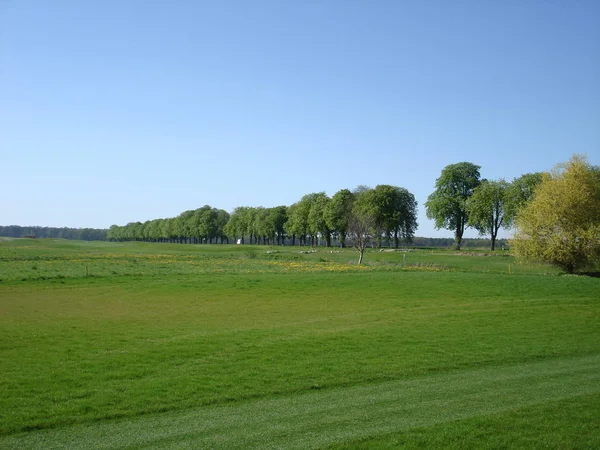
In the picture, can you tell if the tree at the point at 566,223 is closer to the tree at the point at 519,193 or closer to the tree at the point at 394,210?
the tree at the point at 519,193

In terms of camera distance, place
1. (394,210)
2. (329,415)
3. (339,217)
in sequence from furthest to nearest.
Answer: (339,217) < (394,210) < (329,415)

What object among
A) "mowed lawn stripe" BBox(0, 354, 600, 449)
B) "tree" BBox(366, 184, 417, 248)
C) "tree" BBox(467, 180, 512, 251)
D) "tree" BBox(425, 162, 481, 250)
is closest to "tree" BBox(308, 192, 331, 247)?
"tree" BBox(366, 184, 417, 248)

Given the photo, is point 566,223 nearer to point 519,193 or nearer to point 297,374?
point 519,193

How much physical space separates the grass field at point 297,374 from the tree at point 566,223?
23.7 metres

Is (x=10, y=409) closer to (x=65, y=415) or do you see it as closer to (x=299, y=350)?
(x=65, y=415)

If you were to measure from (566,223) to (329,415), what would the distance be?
159 feet

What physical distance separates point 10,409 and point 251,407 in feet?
15.7

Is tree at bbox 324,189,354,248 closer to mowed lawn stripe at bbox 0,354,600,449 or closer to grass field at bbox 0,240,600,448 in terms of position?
grass field at bbox 0,240,600,448

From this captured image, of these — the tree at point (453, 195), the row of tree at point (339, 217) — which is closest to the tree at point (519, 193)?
the tree at point (453, 195)

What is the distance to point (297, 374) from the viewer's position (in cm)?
1370

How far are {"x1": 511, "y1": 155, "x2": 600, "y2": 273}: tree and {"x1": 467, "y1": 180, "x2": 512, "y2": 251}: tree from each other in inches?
1194

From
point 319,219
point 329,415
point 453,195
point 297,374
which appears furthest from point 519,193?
point 329,415

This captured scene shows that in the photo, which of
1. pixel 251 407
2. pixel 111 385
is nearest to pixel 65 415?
pixel 111 385

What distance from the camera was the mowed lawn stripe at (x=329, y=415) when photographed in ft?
29.9
